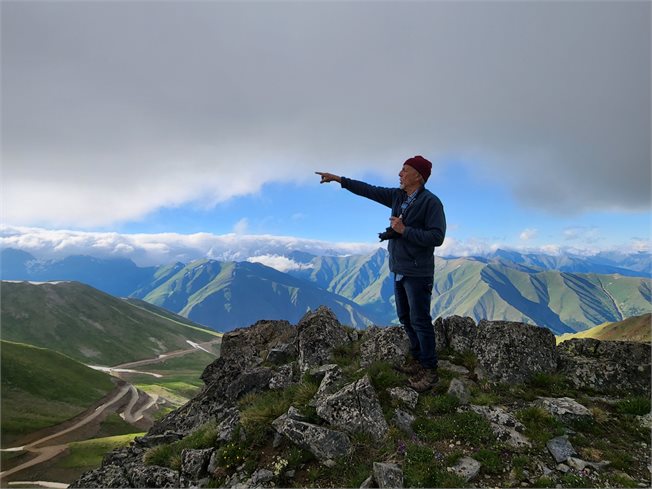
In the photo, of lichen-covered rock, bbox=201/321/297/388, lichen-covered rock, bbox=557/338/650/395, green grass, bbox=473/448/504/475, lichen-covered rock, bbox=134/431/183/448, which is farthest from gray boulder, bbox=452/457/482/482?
lichen-covered rock, bbox=134/431/183/448

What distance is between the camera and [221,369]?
18.2m

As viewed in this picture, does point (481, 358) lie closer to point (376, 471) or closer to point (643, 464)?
point (643, 464)

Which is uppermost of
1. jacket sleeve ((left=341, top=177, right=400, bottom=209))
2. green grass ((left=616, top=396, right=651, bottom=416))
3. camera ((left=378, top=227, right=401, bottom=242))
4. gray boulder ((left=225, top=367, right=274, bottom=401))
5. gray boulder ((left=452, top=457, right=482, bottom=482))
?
jacket sleeve ((left=341, top=177, right=400, bottom=209))

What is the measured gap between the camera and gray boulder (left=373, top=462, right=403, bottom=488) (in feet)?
23.7

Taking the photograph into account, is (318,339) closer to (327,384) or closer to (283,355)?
(283,355)

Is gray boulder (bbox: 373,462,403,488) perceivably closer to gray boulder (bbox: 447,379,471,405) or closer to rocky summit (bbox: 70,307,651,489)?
rocky summit (bbox: 70,307,651,489)

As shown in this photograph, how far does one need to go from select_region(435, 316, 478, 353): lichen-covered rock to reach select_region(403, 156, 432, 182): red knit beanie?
662 centimetres

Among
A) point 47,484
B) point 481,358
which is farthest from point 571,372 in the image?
point 47,484

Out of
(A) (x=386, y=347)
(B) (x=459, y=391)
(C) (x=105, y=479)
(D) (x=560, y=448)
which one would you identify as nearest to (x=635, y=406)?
(D) (x=560, y=448)

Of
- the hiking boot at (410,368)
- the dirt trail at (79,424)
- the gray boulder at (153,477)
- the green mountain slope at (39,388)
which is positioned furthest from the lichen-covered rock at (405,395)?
the green mountain slope at (39,388)

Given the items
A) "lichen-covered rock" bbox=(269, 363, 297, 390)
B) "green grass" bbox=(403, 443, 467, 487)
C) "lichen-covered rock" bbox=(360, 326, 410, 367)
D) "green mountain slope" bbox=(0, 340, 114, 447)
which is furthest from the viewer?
"green mountain slope" bbox=(0, 340, 114, 447)

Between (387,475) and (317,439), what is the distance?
1.96 m

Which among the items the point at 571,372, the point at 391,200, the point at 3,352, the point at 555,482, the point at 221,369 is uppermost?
the point at 391,200

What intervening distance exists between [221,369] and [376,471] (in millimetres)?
12829
